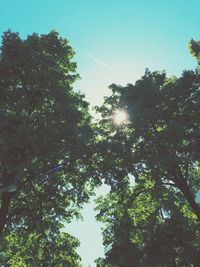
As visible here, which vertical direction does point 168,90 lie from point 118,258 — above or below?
above

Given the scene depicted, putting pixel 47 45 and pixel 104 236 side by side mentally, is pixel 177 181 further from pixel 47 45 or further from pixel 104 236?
pixel 47 45

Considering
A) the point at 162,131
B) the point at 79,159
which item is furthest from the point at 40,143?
the point at 162,131

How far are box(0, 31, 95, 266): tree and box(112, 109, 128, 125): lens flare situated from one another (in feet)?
9.98

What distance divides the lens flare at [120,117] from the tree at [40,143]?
3.04 m

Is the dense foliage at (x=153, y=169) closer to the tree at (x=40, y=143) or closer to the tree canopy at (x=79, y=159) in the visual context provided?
the tree canopy at (x=79, y=159)

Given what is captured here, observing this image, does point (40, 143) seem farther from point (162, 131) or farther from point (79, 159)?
point (162, 131)

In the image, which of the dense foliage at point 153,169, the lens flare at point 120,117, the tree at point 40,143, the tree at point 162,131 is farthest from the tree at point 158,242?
the lens flare at point 120,117

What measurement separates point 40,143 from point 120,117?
8.25m

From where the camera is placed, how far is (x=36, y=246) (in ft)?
68.2

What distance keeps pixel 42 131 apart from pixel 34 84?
438 centimetres

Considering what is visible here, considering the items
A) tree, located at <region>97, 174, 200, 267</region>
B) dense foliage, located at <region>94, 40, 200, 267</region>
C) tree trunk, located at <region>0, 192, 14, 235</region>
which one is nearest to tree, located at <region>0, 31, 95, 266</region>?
tree trunk, located at <region>0, 192, 14, 235</region>

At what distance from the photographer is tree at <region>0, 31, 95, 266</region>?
18328mm

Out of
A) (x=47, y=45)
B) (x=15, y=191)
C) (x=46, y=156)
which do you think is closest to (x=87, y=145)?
(x=46, y=156)

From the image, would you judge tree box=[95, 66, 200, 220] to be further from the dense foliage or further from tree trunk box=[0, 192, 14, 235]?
tree trunk box=[0, 192, 14, 235]
